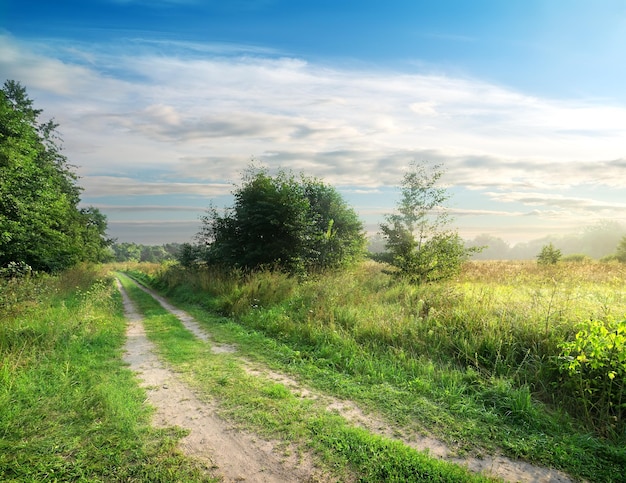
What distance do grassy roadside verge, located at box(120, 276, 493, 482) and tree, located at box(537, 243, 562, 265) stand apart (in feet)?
81.2

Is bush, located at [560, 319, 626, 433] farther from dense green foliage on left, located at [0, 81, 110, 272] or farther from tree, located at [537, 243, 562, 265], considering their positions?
tree, located at [537, 243, 562, 265]

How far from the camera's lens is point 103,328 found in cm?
982

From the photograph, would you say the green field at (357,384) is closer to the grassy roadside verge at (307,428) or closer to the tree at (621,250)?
the grassy roadside verge at (307,428)

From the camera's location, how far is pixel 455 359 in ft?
22.6

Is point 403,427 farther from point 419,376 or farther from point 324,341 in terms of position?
point 324,341

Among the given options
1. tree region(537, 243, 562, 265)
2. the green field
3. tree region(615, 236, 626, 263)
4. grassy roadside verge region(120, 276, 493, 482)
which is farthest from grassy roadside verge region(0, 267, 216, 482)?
tree region(615, 236, 626, 263)

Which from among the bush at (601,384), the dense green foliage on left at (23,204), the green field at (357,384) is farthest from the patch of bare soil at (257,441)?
the dense green foliage on left at (23,204)

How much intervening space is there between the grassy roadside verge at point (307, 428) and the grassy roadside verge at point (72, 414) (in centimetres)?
104

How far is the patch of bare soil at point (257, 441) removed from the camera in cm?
382

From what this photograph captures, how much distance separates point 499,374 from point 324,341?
143 inches

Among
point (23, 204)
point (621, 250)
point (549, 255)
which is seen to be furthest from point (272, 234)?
point (621, 250)

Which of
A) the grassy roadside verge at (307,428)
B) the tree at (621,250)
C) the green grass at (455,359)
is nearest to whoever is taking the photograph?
the grassy roadside verge at (307,428)

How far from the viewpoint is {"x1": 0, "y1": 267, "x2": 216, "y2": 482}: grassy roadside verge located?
3.83m

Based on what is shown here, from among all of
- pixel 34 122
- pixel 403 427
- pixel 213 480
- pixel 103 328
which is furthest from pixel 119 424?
pixel 34 122
